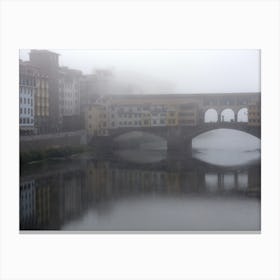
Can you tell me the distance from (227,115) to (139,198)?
1.33 m

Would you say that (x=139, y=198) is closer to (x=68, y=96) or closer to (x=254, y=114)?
(x=68, y=96)

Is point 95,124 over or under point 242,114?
under

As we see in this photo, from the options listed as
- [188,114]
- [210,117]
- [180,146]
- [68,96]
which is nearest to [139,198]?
[180,146]

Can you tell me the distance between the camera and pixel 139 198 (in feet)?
17.5

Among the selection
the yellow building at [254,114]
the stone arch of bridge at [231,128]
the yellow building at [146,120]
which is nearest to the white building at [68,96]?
the yellow building at [146,120]

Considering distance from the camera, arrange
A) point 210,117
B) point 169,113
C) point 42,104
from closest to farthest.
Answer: point 42,104, point 169,113, point 210,117

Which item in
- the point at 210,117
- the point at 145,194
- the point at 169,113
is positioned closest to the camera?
the point at 145,194

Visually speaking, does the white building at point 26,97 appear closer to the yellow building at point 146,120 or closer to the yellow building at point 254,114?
the yellow building at point 146,120

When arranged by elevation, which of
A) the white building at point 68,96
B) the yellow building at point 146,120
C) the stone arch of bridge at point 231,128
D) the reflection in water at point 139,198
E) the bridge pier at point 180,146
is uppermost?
the white building at point 68,96

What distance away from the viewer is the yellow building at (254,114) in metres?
5.32

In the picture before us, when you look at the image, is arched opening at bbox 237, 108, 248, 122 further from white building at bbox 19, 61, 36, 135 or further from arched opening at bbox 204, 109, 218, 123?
white building at bbox 19, 61, 36, 135

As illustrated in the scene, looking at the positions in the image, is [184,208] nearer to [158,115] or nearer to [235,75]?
[158,115]

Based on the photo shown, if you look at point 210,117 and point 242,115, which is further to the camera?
point 210,117
